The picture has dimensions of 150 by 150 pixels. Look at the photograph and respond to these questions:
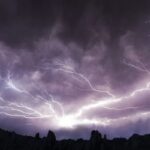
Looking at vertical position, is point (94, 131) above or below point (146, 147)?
above

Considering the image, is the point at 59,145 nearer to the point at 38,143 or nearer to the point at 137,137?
the point at 38,143

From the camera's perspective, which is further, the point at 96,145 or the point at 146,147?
the point at 96,145

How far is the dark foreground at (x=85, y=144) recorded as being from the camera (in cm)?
16312

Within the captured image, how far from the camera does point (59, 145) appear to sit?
18475 centimetres

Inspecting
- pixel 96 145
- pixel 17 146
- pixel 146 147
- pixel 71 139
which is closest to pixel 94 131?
pixel 96 145

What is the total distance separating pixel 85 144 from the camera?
180875mm

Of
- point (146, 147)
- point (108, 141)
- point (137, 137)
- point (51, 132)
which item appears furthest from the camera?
point (51, 132)

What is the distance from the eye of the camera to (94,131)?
591 feet

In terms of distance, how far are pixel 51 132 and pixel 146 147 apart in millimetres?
68229

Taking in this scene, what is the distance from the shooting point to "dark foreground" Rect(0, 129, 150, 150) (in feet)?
535

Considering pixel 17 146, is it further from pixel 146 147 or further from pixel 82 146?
pixel 146 147

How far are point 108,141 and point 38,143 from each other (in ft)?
164

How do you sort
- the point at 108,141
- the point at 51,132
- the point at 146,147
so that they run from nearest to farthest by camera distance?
the point at 146,147, the point at 108,141, the point at 51,132

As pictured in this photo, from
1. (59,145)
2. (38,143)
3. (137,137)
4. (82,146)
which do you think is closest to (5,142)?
(38,143)
